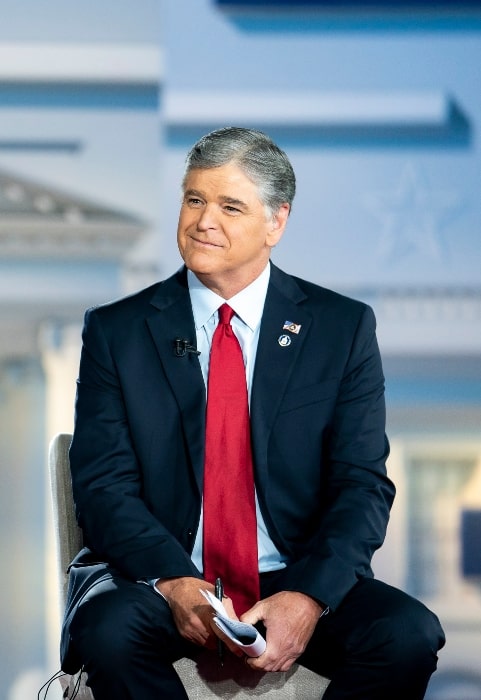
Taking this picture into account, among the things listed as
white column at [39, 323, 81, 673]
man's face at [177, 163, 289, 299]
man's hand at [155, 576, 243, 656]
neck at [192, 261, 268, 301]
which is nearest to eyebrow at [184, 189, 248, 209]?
man's face at [177, 163, 289, 299]

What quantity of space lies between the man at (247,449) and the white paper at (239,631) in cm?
6

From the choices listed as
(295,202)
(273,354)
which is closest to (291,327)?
(273,354)

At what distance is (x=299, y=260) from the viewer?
3961 millimetres

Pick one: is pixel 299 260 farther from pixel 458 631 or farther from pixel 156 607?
pixel 156 607

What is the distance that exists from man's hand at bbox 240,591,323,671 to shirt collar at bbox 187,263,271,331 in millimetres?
503

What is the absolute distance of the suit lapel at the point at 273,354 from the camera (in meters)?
1.98

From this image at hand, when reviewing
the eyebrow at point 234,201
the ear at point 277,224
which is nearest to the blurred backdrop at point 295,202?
the ear at point 277,224

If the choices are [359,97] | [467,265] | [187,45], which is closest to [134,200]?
[187,45]

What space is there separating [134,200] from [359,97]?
2.82ft

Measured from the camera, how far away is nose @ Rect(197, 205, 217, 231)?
1974mm

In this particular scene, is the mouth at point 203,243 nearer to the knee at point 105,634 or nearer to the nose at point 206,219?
the nose at point 206,219

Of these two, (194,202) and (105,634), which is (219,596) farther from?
(194,202)

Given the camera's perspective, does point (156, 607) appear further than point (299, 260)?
No

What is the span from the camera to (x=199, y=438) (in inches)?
77.7
